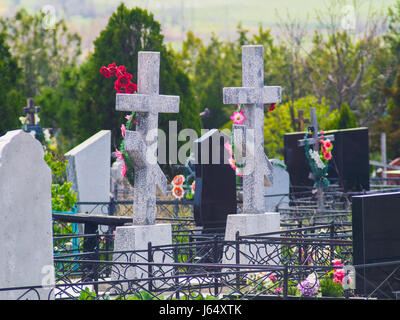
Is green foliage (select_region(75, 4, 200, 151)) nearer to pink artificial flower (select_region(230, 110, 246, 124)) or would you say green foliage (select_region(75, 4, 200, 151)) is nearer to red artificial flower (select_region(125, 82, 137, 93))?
pink artificial flower (select_region(230, 110, 246, 124))

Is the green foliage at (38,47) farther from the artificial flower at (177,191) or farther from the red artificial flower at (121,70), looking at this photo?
the red artificial flower at (121,70)

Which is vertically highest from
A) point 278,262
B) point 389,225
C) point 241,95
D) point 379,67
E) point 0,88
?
point 379,67

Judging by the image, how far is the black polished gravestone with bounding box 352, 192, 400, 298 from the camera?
710 cm

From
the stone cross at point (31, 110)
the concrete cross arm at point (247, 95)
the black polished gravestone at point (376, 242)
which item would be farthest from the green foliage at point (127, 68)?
the black polished gravestone at point (376, 242)

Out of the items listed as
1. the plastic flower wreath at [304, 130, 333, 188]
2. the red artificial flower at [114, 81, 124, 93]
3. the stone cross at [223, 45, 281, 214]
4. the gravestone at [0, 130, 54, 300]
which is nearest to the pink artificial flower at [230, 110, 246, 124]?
the stone cross at [223, 45, 281, 214]

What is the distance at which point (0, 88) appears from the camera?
20.7m

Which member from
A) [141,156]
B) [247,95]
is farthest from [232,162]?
[141,156]

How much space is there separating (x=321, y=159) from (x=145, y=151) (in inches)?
357

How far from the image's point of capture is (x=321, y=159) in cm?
1820

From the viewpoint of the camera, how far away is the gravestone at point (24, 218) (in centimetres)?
525
